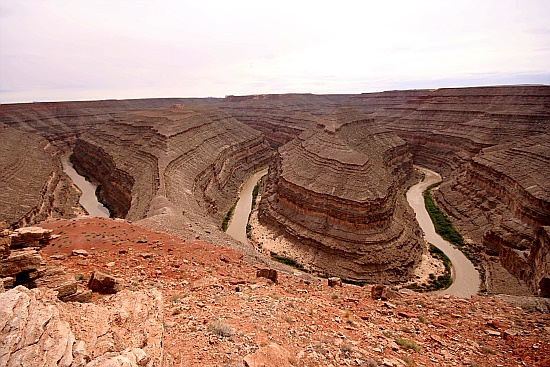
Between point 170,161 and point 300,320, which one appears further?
point 170,161

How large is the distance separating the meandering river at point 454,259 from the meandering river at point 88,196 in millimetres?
45054

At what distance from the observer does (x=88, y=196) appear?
180ft

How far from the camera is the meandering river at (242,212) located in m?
41.2

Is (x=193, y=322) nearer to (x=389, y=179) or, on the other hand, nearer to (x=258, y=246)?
(x=258, y=246)

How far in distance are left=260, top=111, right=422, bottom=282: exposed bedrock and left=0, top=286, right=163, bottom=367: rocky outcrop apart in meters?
26.0

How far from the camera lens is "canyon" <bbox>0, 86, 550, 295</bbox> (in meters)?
34.2

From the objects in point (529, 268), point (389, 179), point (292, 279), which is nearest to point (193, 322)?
point (292, 279)

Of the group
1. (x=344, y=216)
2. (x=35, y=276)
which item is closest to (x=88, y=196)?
(x=344, y=216)

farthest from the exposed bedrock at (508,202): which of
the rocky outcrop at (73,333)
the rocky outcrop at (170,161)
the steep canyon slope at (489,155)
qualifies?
the rocky outcrop at (170,161)

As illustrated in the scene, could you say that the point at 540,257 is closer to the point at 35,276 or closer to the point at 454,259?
the point at 454,259

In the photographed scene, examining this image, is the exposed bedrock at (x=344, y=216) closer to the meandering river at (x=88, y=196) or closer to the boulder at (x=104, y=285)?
the boulder at (x=104, y=285)

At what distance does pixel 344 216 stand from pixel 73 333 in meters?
31.2

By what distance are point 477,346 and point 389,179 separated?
35333mm

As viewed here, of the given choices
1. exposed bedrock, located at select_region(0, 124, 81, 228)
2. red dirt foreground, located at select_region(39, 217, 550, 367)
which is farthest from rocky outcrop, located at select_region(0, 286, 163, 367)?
exposed bedrock, located at select_region(0, 124, 81, 228)
